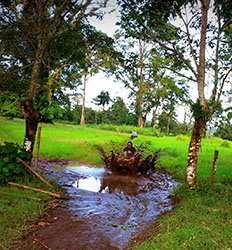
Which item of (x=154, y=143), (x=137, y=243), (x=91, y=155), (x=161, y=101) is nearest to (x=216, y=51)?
(x=137, y=243)

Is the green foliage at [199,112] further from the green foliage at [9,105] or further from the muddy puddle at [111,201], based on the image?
the green foliage at [9,105]

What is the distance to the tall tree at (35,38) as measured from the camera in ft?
56.2

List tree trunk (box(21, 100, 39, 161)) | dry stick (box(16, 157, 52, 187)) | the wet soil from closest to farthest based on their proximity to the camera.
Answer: the wet soil
dry stick (box(16, 157, 52, 187))
tree trunk (box(21, 100, 39, 161))

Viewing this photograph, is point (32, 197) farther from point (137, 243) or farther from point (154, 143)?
point (154, 143)

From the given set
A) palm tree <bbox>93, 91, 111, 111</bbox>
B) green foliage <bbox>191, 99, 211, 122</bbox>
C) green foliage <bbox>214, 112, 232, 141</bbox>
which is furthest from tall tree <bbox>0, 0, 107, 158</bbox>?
palm tree <bbox>93, 91, 111, 111</bbox>

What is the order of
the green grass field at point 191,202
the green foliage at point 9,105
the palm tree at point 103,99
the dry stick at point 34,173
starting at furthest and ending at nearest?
the palm tree at point 103,99, the green foliage at point 9,105, the dry stick at point 34,173, the green grass field at point 191,202

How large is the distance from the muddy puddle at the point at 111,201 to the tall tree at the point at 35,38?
327cm

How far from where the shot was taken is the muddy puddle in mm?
11220

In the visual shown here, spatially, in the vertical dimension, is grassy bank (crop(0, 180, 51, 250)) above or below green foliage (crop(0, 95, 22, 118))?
below

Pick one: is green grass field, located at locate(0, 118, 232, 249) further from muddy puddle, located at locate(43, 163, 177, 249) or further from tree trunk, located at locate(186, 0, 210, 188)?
muddy puddle, located at locate(43, 163, 177, 249)

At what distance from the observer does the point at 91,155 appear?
87.4 ft

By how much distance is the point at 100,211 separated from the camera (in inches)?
539

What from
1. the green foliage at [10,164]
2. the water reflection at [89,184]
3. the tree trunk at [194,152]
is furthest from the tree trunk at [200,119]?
the green foliage at [10,164]

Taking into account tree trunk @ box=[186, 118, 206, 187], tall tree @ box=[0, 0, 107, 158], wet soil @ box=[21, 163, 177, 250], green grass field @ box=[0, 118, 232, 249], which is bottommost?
wet soil @ box=[21, 163, 177, 250]
